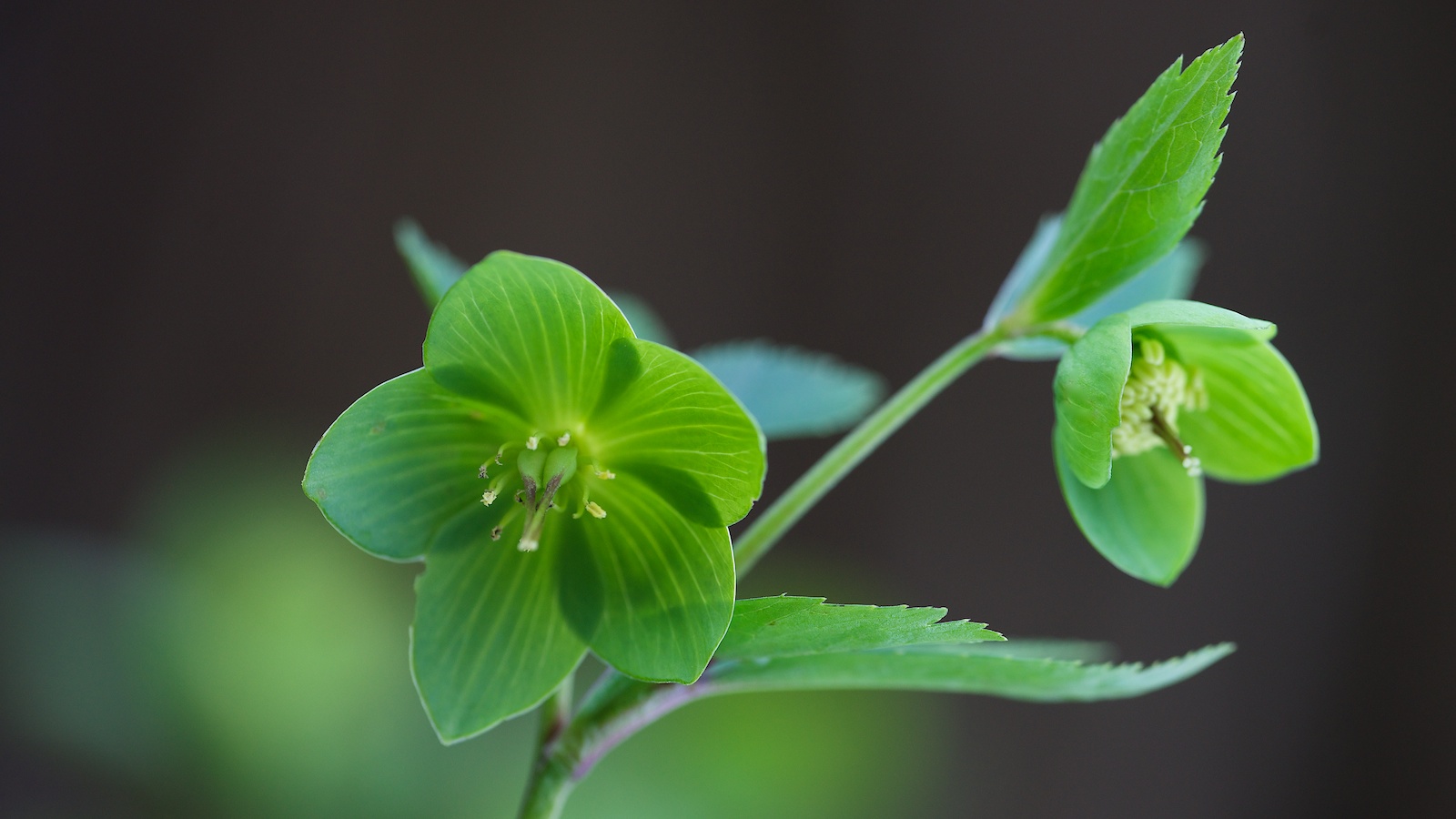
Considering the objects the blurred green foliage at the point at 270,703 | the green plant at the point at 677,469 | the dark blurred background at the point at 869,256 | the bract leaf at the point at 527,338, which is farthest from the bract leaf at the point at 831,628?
the dark blurred background at the point at 869,256

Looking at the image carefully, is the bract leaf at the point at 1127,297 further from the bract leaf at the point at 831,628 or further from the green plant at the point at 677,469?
the bract leaf at the point at 831,628

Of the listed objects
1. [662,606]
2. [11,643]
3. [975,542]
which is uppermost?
[662,606]

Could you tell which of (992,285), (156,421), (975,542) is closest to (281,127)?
(156,421)

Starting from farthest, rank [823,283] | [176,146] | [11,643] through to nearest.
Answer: [823,283] < [176,146] < [11,643]

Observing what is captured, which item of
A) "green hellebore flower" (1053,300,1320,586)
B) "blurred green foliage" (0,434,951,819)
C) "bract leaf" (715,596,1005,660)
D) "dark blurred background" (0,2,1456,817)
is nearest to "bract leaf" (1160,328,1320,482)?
"green hellebore flower" (1053,300,1320,586)

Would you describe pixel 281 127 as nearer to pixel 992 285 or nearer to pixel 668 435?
pixel 992 285

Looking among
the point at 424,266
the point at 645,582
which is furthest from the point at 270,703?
the point at 645,582

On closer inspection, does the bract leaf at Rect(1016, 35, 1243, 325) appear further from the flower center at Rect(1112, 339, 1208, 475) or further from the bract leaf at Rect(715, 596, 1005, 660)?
the bract leaf at Rect(715, 596, 1005, 660)
